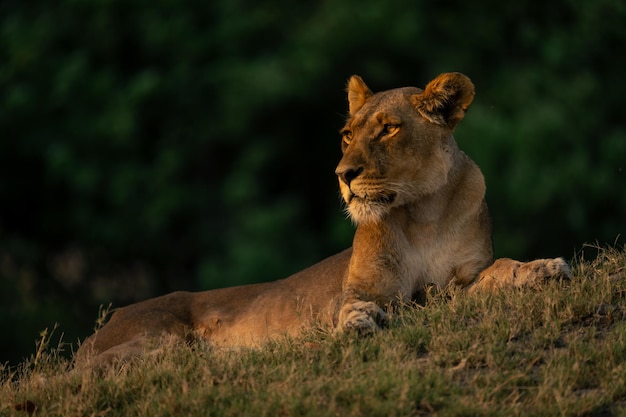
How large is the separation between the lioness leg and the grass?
0.09 m

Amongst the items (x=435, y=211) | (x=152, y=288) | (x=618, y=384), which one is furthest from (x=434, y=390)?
(x=152, y=288)

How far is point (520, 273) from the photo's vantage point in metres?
6.75

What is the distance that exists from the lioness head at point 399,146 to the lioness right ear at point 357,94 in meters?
0.09

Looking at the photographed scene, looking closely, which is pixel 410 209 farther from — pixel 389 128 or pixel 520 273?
pixel 520 273

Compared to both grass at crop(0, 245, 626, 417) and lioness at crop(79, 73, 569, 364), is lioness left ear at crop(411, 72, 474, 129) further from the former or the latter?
grass at crop(0, 245, 626, 417)

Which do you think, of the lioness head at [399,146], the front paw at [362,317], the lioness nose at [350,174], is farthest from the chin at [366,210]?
the front paw at [362,317]

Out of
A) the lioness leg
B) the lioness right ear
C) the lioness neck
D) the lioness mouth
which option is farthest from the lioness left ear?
the lioness leg

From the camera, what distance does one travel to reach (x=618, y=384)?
17.8 ft

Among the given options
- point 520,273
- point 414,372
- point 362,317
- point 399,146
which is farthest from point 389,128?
point 414,372

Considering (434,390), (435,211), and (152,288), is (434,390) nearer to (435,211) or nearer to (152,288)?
(435,211)

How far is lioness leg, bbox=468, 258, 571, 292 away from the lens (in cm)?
664

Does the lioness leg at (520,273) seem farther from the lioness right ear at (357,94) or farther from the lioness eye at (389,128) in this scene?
the lioness right ear at (357,94)

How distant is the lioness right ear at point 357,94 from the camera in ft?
24.8

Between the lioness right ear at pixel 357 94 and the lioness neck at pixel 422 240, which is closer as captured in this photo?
the lioness neck at pixel 422 240
